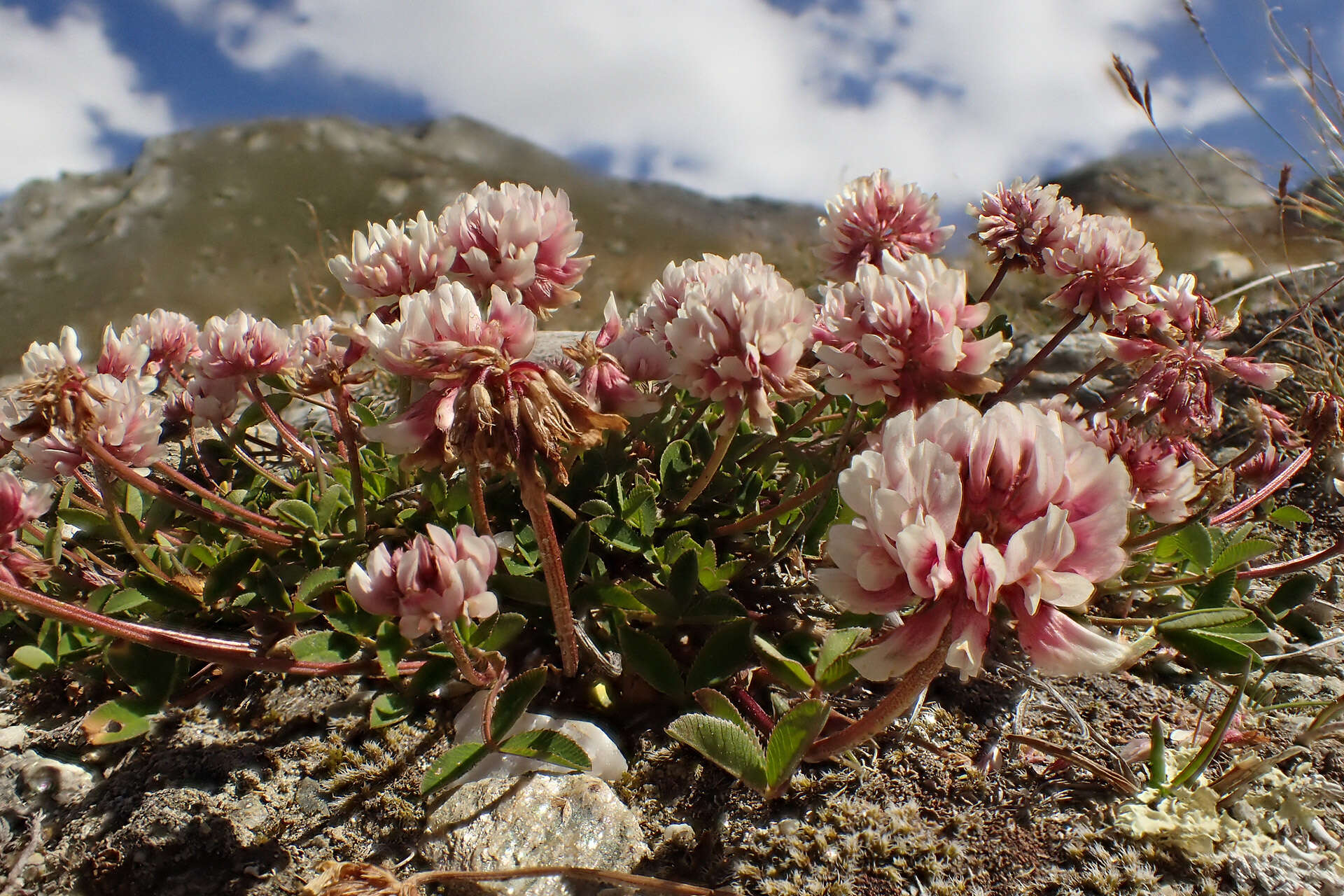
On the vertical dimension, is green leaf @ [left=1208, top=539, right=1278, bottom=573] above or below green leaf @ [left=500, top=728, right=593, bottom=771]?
above

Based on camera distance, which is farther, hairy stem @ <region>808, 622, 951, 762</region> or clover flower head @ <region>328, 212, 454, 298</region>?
clover flower head @ <region>328, 212, 454, 298</region>

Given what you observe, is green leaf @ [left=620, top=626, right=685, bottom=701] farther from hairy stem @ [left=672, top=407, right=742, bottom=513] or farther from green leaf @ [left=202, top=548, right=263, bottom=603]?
green leaf @ [left=202, top=548, right=263, bottom=603]

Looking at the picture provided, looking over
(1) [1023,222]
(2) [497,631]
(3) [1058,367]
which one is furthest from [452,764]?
(3) [1058,367]

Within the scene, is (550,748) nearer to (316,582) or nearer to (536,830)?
(536,830)

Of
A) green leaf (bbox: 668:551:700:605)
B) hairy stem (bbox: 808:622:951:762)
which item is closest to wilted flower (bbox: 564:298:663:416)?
green leaf (bbox: 668:551:700:605)

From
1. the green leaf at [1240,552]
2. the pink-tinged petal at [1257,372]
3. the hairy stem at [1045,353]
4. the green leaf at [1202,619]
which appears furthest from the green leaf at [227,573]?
the pink-tinged petal at [1257,372]

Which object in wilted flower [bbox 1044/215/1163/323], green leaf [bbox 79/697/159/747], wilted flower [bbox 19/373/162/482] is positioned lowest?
green leaf [bbox 79/697/159/747]

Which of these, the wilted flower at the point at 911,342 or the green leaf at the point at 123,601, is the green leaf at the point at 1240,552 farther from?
the green leaf at the point at 123,601

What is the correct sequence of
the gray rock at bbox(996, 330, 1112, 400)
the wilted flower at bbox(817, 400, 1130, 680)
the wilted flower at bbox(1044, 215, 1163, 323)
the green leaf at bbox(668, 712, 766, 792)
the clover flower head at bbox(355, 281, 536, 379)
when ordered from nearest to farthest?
1. the wilted flower at bbox(817, 400, 1130, 680)
2. the clover flower head at bbox(355, 281, 536, 379)
3. the green leaf at bbox(668, 712, 766, 792)
4. the wilted flower at bbox(1044, 215, 1163, 323)
5. the gray rock at bbox(996, 330, 1112, 400)
